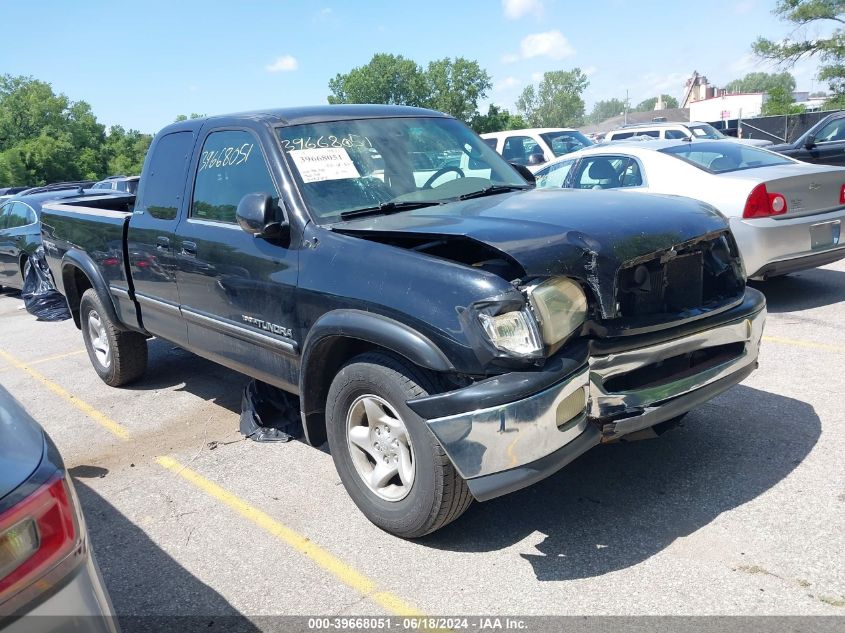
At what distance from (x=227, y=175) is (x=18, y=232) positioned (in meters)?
8.29

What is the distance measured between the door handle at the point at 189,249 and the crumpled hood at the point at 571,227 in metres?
1.29

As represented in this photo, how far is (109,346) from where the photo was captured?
6.10 m

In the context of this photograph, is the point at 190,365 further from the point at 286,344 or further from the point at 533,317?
the point at 533,317

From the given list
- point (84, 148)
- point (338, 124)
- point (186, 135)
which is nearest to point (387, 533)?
point (338, 124)

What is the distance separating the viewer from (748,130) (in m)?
31.5

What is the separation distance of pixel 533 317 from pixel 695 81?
12940cm

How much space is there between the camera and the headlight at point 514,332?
2867 mm

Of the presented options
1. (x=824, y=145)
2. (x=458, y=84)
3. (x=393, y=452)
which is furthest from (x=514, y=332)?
(x=458, y=84)

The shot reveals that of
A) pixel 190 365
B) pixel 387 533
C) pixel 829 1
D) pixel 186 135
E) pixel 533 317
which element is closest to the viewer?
pixel 533 317

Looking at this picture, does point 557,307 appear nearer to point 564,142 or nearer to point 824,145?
point 824,145

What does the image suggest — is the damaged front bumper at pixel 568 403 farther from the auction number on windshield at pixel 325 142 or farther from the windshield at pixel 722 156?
the windshield at pixel 722 156

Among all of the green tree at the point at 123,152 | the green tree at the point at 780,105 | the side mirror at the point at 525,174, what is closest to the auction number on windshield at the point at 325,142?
the side mirror at the point at 525,174

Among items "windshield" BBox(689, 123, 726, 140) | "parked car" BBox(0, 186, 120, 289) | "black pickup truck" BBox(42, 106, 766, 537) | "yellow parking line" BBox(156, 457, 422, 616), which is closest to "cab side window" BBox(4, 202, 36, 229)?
"parked car" BBox(0, 186, 120, 289)

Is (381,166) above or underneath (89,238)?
above
